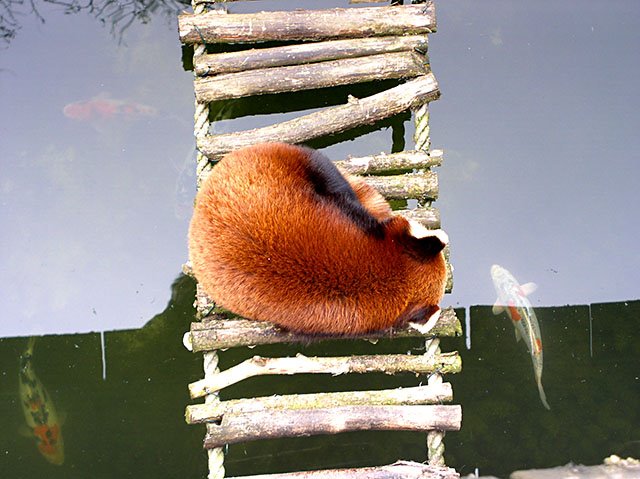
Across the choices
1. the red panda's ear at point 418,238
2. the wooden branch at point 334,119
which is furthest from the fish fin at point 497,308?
the red panda's ear at point 418,238

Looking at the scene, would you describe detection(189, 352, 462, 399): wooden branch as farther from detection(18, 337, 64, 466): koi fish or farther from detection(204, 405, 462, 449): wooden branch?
detection(18, 337, 64, 466): koi fish

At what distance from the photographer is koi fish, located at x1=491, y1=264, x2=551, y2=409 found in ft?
14.5

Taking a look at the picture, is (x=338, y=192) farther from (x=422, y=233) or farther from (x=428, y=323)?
(x=428, y=323)

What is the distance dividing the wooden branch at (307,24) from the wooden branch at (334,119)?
1.05 ft

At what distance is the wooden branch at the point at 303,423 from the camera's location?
3.29 m

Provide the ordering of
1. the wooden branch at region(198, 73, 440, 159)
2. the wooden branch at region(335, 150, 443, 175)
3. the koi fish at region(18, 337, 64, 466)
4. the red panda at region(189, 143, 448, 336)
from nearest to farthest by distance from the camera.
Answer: the red panda at region(189, 143, 448, 336) < the wooden branch at region(198, 73, 440, 159) < the wooden branch at region(335, 150, 443, 175) < the koi fish at region(18, 337, 64, 466)

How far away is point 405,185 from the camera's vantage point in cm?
363

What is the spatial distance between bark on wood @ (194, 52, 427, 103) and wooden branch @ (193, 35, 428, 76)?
0.03 metres

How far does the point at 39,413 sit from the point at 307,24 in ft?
9.34

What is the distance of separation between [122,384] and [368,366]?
5.93 feet

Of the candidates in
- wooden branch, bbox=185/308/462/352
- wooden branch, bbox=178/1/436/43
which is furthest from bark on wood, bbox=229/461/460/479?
wooden branch, bbox=178/1/436/43

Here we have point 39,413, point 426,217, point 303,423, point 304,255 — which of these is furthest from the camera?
point 39,413

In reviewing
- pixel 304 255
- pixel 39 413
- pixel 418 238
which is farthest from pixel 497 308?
pixel 39 413

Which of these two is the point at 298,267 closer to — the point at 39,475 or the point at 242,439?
the point at 242,439
